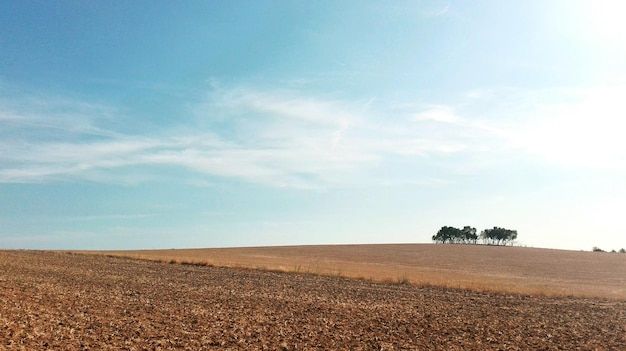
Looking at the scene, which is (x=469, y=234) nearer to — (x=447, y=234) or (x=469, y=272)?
(x=447, y=234)

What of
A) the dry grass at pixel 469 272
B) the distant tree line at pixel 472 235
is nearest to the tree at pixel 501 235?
the distant tree line at pixel 472 235

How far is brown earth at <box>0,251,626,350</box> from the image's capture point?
15062 mm

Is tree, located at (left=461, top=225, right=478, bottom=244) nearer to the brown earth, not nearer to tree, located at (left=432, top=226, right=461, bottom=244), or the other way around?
tree, located at (left=432, top=226, right=461, bottom=244)

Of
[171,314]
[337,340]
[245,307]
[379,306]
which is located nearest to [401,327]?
[337,340]

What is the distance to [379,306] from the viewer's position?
25484mm

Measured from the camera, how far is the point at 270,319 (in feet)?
65.5

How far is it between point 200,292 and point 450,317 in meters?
13.3

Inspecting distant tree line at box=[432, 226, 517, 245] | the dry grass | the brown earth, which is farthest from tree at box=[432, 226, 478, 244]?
the brown earth

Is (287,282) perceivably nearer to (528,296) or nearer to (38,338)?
(528,296)

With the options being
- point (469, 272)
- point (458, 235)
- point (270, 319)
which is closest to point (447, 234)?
point (458, 235)

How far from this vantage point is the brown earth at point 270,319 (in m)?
15.1

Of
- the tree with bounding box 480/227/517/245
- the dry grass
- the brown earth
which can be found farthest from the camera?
the tree with bounding box 480/227/517/245

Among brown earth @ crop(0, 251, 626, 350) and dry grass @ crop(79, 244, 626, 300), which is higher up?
brown earth @ crop(0, 251, 626, 350)

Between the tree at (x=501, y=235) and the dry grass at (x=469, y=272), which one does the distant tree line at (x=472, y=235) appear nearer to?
the tree at (x=501, y=235)
